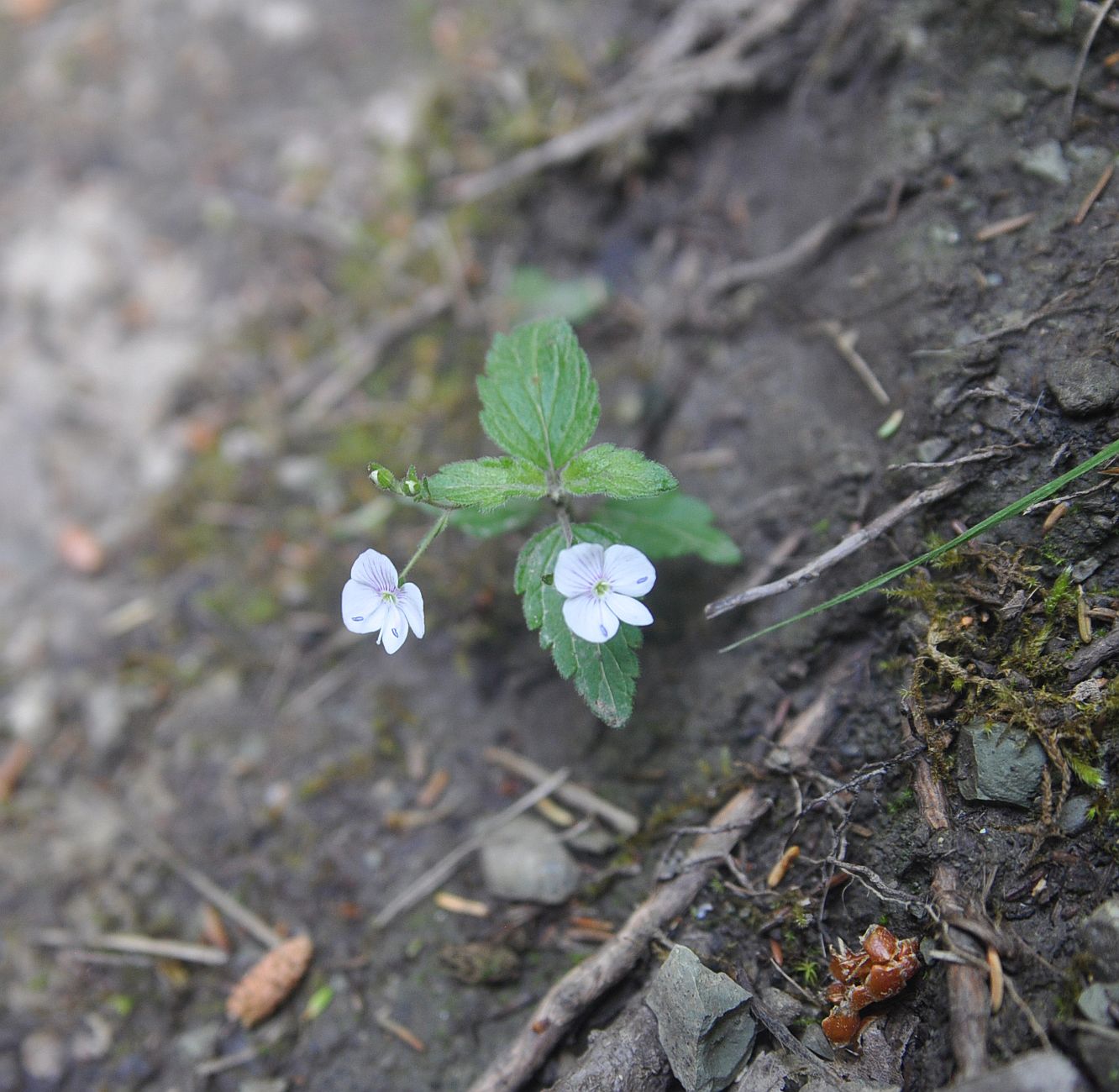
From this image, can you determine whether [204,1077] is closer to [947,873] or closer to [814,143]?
[947,873]

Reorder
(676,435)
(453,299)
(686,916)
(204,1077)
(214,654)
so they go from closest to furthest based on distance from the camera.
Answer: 1. (686,916)
2. (204,1077)
3. (676,435)
4. (214,654)
5. (453,299)

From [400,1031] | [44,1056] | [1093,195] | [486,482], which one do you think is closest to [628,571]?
[486,482]

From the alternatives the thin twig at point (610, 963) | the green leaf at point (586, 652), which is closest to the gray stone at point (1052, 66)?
the green leaf at point (586, 652)

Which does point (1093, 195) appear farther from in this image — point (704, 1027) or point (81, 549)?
point (81, 549)

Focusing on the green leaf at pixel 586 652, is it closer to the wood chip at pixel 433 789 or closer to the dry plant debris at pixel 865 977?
the dry plant debris at pixel 865 977

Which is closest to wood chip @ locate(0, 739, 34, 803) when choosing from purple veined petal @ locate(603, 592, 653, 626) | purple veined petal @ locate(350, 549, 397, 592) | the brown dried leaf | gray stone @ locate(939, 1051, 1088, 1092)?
the brown dried leaf

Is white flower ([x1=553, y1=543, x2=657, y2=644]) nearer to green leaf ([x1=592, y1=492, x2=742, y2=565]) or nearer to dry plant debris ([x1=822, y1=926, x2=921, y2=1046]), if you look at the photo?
green leaf ([x1=592, y1=492, x2=742, y2=565])

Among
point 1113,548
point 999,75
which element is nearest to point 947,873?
point 1113,548
